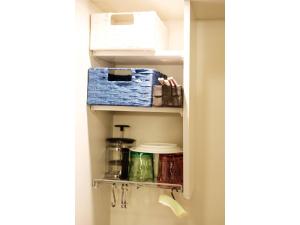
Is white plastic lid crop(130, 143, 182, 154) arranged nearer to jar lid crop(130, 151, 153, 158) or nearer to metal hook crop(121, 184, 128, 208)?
jar lid crop(130, 151, 153, 158)

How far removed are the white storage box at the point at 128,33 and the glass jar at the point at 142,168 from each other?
507mm

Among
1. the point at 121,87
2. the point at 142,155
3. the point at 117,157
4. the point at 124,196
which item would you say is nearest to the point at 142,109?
the point at 121,87

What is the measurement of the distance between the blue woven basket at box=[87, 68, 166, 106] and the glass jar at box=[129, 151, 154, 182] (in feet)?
0.96

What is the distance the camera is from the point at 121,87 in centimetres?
128

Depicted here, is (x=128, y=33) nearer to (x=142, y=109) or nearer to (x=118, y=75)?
(x=118, y=75)

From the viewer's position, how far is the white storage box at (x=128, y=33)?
49.6 inches

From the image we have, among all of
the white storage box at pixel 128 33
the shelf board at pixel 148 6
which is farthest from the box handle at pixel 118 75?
the shelf board at pixel 148 6

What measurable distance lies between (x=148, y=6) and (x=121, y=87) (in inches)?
16.2

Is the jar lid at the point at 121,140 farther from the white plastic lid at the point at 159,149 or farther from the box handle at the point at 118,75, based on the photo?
the box handle at the point at 118,75

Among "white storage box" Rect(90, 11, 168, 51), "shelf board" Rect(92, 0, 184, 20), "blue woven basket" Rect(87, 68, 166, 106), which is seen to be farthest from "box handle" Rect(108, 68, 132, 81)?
"shelf board" Rect(92, 0, 184, 20)
